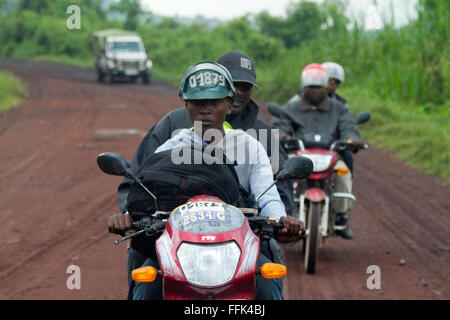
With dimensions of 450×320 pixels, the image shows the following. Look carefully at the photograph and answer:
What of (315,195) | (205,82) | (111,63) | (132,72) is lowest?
(132,72)

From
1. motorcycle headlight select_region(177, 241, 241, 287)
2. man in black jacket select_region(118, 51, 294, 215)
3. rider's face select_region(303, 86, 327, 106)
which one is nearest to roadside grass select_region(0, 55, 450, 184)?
rider's face select_region(303, 86, 327, 106)

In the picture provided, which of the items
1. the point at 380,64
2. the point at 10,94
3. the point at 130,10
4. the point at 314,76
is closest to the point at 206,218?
the point at 314,76

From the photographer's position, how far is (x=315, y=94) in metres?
6.93

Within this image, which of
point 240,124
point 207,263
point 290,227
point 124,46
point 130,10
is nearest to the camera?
point 207,263

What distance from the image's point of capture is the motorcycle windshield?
2641mm

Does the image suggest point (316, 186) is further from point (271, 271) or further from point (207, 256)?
point (207, 256)

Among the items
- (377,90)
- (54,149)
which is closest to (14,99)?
(54,149)

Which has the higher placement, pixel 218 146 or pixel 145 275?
pixel 218 146

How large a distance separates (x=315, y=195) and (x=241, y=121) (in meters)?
2.00

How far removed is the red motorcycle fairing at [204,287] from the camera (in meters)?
2.59

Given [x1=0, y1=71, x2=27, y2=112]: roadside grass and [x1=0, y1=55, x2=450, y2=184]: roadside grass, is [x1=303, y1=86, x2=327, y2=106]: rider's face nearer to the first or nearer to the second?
[x1=0, y1=55, x2=450, y2=184]: roadside grass

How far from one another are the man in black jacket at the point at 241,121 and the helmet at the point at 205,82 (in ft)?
3.21

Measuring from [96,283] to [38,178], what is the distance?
15.7 feet

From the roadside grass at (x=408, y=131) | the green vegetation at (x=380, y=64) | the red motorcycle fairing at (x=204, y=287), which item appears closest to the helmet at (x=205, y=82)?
the red motorcycle fairing at (x=204, y=287)
